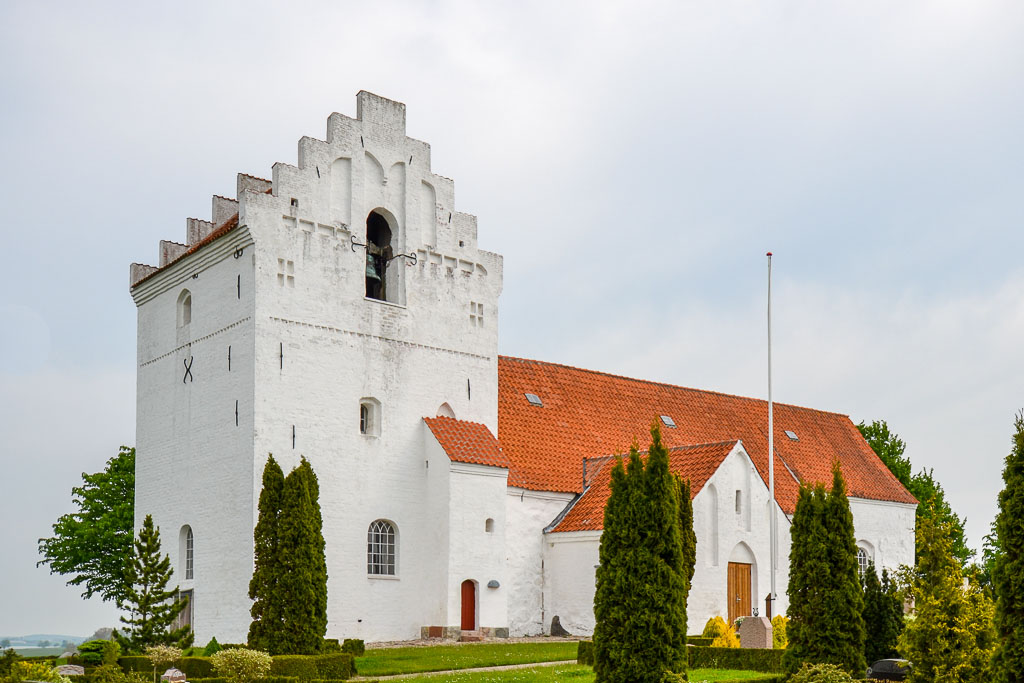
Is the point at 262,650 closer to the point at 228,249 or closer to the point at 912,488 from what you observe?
the point at 228,249

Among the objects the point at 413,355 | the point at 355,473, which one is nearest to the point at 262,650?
the point at 355,473

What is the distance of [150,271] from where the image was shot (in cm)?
3083

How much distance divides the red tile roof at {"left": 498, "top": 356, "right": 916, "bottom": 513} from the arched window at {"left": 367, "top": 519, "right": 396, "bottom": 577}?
3948 millimetres

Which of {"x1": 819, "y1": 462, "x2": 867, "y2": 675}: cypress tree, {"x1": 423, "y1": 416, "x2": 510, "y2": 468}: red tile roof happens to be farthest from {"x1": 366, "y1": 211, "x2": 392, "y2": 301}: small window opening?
{"x1": 819, "y1": 462, "x2": 867, "y2": 675}: cypress tree

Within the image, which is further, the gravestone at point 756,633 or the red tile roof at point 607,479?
the red tile roof at point 607,479

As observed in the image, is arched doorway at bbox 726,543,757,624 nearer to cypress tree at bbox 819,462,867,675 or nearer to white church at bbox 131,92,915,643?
white church at bbox 131,92,915,643

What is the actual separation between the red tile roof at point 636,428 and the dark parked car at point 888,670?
12.6 m

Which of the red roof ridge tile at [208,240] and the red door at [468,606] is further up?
the red roof ridge tile at [208,240]

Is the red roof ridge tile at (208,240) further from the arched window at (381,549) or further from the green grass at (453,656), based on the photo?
the green grass at (453,656)

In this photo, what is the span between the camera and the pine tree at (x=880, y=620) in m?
20.4

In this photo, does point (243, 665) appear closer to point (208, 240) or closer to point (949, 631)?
point (949, 631)

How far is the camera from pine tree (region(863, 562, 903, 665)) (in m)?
20.4

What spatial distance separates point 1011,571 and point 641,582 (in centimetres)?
547

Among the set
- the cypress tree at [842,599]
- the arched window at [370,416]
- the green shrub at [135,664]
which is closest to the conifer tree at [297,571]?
the green shrub at [135,664]
